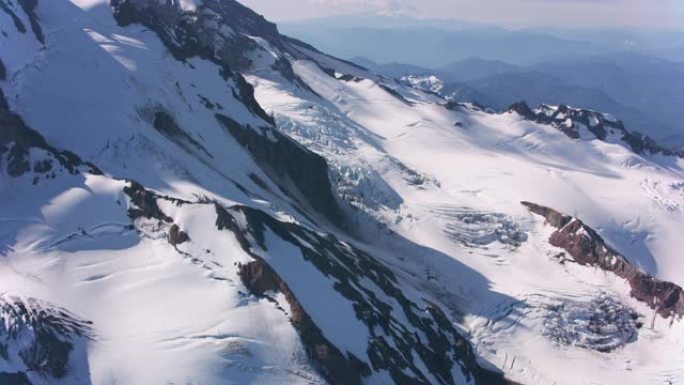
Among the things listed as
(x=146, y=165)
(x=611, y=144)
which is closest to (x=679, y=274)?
(x=611, y=144)

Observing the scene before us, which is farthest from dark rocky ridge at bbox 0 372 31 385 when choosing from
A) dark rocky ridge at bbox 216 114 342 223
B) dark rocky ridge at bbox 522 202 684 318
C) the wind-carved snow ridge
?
dark rocky ridge at bbox 522 202 684 318

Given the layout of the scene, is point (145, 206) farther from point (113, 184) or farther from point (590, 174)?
point (590, 174)

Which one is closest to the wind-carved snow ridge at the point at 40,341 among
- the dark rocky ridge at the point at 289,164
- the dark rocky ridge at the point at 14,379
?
the dark rocky ridge at the point at 14,379

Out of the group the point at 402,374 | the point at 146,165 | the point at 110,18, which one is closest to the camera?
the point at 402,374

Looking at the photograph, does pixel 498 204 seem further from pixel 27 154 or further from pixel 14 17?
pixel 14 17

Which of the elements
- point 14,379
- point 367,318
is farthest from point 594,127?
point 14,379

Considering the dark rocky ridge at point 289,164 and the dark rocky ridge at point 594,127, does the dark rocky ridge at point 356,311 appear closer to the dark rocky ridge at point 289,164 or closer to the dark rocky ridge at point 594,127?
the dark rocky ridge at point 289,164

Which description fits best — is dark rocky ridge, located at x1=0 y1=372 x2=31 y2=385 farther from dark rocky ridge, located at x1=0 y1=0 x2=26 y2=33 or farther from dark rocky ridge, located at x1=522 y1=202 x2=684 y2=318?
dark rocky ridge, located at x1=522 y1=202 x2=684 y2=318
